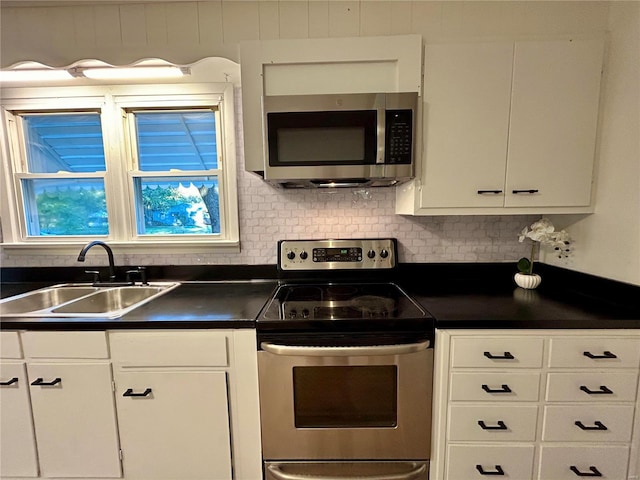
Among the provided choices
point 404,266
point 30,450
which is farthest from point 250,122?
point 30,450

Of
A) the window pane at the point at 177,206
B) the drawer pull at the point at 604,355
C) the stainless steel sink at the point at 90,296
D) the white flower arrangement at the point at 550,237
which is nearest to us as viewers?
the drawer pull at the point at 604,355

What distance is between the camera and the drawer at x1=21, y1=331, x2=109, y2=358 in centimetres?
125

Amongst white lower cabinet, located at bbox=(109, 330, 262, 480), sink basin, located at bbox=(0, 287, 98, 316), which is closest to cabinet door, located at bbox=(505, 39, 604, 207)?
white lower cabinet, located at bbox=(109, 330, 262, 480)

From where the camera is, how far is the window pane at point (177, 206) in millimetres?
1898

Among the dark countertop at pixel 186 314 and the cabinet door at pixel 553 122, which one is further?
the cabinet door at pixel 553 122

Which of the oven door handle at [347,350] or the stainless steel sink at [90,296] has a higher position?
the stainless steel sink at [90,296]

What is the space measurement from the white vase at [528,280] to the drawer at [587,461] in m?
0.74

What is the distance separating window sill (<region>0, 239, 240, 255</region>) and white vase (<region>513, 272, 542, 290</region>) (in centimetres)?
166

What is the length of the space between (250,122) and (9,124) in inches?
65.3

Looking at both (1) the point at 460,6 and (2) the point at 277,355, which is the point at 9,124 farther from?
(1) the point at 460,6

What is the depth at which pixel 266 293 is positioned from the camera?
1.64m

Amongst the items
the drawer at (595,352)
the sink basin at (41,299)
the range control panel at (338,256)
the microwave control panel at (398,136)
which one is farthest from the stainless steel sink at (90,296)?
the drawer at (595,352)

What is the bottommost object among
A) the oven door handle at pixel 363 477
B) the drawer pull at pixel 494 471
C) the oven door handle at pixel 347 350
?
the oven door handle at pixel 363 477

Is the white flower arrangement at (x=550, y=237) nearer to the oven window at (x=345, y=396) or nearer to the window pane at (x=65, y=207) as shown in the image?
the oven window at (x=345, y=396)
